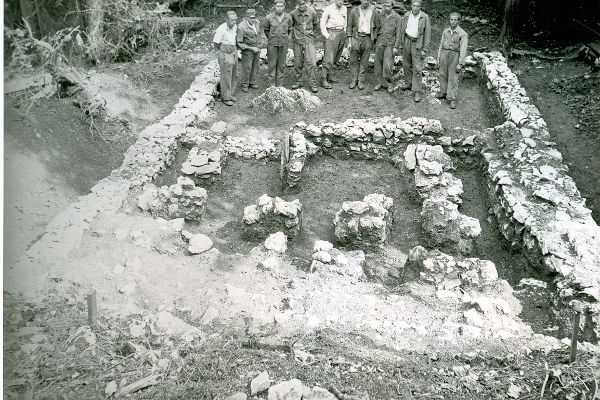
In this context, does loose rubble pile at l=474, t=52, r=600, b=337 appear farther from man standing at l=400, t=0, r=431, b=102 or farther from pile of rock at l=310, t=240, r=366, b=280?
pile of rock at l=310, t=240, r=366, b=280

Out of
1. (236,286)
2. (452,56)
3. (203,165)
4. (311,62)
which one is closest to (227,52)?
(311,62)

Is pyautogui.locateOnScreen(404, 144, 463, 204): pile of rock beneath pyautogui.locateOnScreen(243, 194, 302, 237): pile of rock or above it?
beneath

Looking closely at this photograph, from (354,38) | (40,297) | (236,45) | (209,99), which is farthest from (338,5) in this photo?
(40,297)

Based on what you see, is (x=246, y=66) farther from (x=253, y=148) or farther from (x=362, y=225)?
(x=362, y=225)

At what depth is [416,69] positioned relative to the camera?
33.9ft

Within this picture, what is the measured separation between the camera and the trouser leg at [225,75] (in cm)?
1027

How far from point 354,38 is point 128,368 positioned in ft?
26.3

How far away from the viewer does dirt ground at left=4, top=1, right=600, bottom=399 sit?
428 centimetres

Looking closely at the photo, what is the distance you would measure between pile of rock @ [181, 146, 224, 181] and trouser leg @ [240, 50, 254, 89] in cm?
293

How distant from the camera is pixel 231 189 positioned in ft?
27.8

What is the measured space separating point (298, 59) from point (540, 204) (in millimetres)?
5865

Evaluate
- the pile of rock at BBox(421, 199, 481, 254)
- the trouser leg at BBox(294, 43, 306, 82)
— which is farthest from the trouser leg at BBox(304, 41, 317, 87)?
the pile of rock at BBox(421, 199, 481, 254)

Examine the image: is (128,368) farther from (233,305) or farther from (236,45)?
(236,45)

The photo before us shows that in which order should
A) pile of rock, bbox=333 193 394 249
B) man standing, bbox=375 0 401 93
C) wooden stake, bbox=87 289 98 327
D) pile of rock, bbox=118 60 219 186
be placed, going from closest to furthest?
wooden stake, bbox=87 289 98 327 → pile of rock, bbox=333 193 394 249 → pile of rock, bbox=118 60 219 186 → man standing, bbox=375 0 401 93
